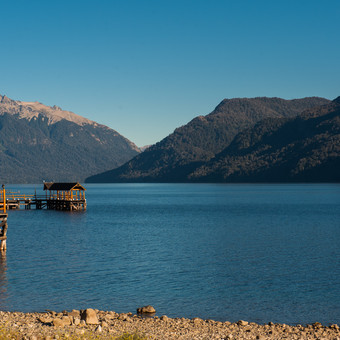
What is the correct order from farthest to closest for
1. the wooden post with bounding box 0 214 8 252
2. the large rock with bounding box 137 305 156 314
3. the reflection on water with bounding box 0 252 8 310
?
the wooden post with bounding box 0 214 8 252
the reflection on water with bounding box 0 252 8 310
the large rock with bounding box 137 305 156 314

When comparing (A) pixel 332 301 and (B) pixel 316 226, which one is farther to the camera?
(B) pixel 316 226

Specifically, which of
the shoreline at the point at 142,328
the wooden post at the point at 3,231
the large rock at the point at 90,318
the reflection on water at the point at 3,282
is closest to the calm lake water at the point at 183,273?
the reflection on water at the point at 3,282

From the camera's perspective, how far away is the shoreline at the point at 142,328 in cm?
1973

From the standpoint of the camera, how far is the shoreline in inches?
777

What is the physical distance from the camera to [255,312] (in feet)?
A: 82.4

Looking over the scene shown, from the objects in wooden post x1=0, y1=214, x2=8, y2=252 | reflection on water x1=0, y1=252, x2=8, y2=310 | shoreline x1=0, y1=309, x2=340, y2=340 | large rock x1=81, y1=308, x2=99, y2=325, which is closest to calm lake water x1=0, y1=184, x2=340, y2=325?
reflection on water x1=0, y1=252, x2=8, y2=310

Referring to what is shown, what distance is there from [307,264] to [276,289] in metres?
9.00

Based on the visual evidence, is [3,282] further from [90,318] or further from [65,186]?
[65,186]

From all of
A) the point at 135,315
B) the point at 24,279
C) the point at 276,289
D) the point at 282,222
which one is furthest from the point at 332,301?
the point at 282,222

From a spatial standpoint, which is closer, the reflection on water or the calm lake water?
the calm lake water

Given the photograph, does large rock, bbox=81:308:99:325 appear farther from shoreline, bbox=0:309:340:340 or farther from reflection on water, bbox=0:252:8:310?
reflection on water, bbox=0:252:8:310

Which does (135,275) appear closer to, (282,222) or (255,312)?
(255,312)

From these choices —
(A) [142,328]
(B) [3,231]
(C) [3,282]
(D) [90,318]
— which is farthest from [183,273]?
(B) [3,231]

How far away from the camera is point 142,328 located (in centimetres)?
2139
